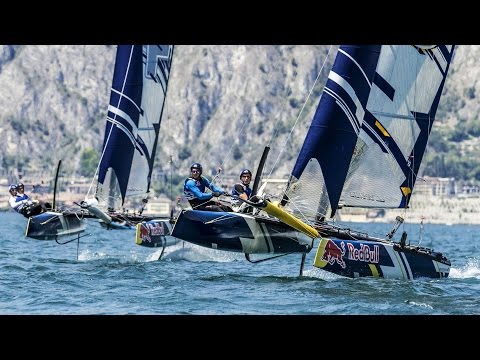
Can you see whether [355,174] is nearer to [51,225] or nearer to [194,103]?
[51,225]

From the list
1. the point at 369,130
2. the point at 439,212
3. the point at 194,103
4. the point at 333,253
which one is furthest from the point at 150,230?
the point at 194,103

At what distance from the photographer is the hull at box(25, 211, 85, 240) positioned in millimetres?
19562

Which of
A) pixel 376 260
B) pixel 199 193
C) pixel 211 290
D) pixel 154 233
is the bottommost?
pixel 211 290

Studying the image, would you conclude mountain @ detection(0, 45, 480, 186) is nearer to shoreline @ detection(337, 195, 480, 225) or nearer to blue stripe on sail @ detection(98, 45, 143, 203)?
shoreline @ detection(337, 195, 480, 225)

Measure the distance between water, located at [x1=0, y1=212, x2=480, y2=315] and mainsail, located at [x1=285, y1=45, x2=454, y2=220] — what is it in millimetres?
1414

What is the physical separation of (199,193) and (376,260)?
8.96 feet

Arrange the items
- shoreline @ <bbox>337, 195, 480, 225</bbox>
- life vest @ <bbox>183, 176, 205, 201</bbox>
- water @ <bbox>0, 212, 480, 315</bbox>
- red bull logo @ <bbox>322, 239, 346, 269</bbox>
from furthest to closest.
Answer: shoreline @ <bbox>337, 195, 480, 225</bbox>, life vest @ <bbox>183, 176, 205, 201</bbox>, red bull logo @ <bbox>322, 239, 346, 269</bbox>, water @ <bbox>0, 212, 480, 315</bbox>

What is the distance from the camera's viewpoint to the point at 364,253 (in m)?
14.5

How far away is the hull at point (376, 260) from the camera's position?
14133mm

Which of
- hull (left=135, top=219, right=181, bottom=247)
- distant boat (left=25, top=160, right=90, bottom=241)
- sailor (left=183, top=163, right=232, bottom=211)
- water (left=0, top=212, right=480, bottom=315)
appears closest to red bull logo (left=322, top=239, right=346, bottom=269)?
water (left=0, top=212, right=480, bottom=315)
